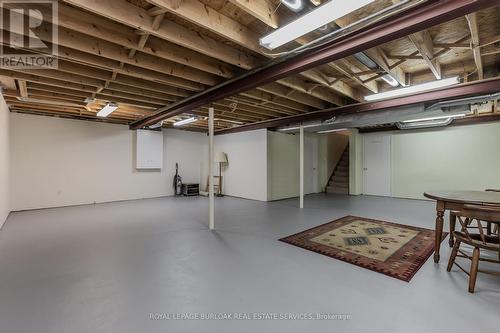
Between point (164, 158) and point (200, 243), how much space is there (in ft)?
18.2

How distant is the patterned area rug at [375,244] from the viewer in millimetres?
2666

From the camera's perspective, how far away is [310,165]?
8.66 metres

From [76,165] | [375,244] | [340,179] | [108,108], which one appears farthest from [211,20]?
[340,179]

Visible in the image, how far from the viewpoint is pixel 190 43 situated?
250 cm

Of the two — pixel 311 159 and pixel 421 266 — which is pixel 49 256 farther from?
pixel 311 159

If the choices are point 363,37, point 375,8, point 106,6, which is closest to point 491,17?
point 375,8

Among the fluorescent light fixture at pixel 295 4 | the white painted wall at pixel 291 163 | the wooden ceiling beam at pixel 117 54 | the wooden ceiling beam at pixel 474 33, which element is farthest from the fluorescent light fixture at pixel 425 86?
the white painted wall at pixel 291 163

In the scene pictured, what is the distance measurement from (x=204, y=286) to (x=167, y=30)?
261 centimetres

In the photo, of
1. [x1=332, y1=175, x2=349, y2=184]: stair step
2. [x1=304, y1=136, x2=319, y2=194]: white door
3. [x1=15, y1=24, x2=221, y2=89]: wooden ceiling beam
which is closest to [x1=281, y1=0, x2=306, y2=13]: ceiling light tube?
[x1=15, y1=24, x2=221, y2=89]: wooden ceiling beam

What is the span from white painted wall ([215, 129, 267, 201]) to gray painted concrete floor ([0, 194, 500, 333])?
3.39 meters

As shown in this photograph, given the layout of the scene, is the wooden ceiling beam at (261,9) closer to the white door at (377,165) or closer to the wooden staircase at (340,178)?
the white door at (377,165)

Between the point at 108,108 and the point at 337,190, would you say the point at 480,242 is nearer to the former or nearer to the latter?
the point at 108,108

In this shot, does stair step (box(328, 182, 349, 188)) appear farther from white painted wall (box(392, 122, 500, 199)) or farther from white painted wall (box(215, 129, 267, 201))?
white painted wall (box(215, 129, 267, 201))

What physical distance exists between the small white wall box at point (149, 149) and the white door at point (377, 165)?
7.45 metres
